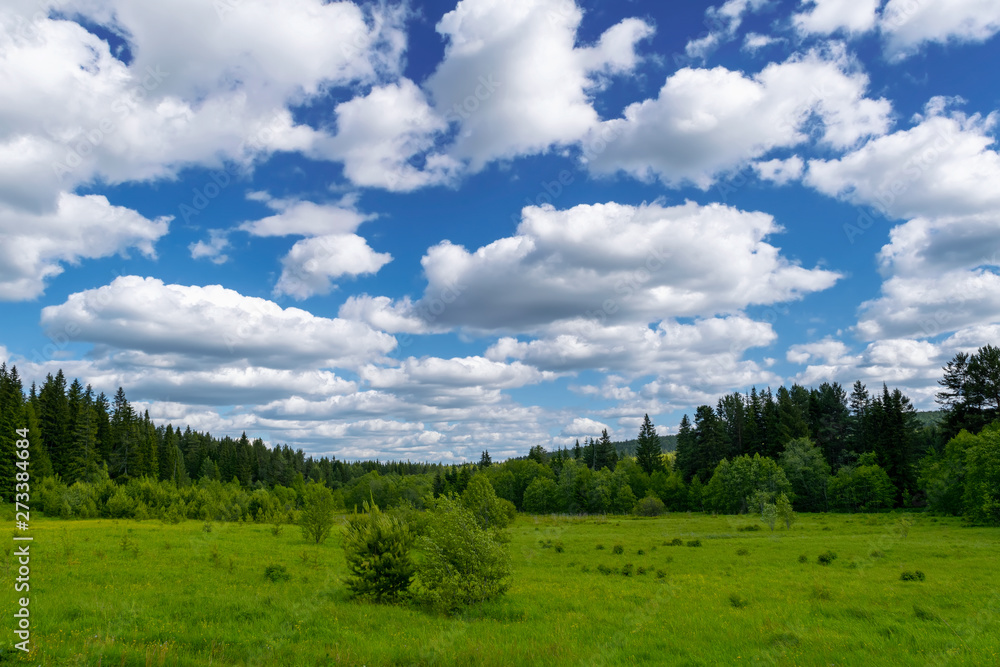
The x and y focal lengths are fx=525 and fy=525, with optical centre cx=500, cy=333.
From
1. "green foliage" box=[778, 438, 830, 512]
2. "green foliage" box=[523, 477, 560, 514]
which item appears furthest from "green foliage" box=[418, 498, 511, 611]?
"green foliage" box=[523, 477, 560, 514]

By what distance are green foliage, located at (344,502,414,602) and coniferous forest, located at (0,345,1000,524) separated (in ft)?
117

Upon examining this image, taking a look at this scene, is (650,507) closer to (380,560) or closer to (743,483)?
(743,483)

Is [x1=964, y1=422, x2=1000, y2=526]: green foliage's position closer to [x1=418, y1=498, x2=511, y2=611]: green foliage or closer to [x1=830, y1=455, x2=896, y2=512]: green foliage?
[x1=830, y1=455, x2=896, y2=512]: green foliage

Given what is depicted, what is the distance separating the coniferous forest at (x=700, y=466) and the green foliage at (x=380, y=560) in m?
35.7

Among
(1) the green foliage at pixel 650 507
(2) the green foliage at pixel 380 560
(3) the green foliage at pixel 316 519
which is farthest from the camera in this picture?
(1) the green foliage at pixel 650 507

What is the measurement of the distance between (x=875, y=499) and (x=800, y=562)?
62030mm

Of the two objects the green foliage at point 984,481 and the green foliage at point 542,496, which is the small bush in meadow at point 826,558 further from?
the green foliage at point 542,496

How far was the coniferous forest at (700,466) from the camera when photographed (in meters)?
68.1

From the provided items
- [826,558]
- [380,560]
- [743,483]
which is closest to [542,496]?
[743,483]

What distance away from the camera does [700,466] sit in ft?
367

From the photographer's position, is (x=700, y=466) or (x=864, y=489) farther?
(x=700, y=466)

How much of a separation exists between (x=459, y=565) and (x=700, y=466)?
104 meters

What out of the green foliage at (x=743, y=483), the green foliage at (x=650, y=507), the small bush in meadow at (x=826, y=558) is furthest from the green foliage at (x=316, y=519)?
the green foliage at (x=650, y=507)

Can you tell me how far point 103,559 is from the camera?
28.1m
